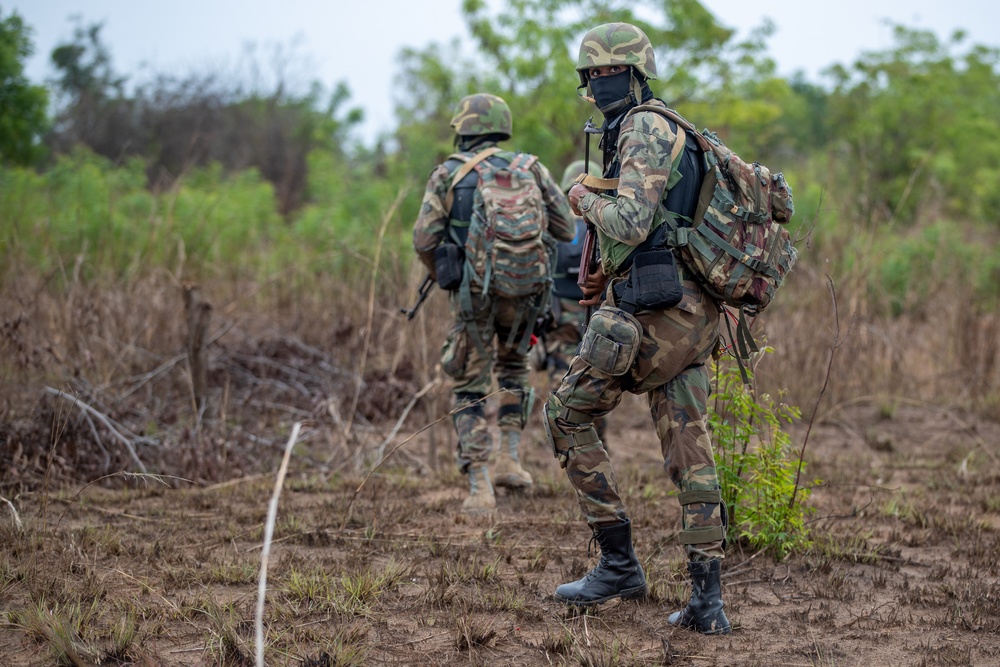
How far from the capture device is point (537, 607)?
147 inches

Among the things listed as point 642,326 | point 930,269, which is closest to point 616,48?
point 642,326

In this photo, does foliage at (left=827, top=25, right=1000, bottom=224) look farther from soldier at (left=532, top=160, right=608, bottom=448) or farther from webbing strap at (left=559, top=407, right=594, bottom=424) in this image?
webbing strap at (left=559, top=407, right=594, bottom=424)

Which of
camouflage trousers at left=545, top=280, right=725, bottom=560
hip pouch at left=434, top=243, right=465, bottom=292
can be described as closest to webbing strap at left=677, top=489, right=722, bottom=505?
camouflage trousers at left=545, top=280, right=725, bottom=560

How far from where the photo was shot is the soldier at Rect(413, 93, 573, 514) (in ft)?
16.4

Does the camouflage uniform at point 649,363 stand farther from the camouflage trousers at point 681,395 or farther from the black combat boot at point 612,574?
the black combat boot at point 612,574

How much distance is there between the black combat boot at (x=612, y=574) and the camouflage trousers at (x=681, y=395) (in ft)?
0.96

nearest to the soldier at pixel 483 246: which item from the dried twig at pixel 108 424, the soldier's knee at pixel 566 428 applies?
the soldier's knee at pixel 566 428

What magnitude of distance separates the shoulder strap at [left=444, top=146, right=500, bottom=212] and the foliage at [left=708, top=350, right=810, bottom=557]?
173 centimetres

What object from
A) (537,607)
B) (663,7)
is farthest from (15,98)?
(537,607)

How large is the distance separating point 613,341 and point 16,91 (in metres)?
10.7

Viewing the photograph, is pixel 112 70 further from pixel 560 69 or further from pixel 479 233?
pixel 479 233

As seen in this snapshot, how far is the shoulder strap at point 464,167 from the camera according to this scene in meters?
5.09

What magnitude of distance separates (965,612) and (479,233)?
2856 mm

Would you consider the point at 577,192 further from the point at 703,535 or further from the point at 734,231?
the point at 703,535
